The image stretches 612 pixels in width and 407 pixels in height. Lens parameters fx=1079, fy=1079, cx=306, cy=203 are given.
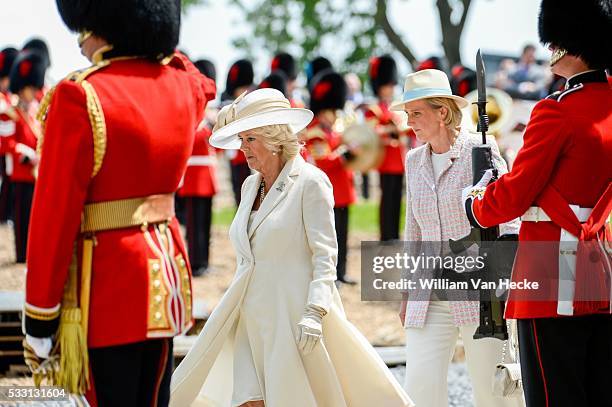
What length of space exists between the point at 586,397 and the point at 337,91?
680 cm

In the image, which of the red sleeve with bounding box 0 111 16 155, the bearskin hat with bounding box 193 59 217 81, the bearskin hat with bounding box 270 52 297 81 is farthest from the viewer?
the bearskin hat with bounding box 270 52 297 81

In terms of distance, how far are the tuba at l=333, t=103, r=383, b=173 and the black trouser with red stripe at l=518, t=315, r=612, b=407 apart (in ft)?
18.1

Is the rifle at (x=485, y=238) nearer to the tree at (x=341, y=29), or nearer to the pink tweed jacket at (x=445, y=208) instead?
the pink tweed jacket at (x=445, y=208)

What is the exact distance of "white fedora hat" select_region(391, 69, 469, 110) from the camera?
14.6ft

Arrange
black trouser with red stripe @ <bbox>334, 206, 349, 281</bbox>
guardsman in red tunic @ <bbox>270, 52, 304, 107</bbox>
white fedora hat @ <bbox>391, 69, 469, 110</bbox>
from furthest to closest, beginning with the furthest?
guardsman in red tunic @ <bbox>270, 52, 304, 107</bbox> < black trouser with red stripe @ <bbox>334, 206, 349, 281</bbox> < white fedora hat @ <bbox>391, 69, 469, 110</bbox>

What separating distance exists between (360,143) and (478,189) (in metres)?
5.39

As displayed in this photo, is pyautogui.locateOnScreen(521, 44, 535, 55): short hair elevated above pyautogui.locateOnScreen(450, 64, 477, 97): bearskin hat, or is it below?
above

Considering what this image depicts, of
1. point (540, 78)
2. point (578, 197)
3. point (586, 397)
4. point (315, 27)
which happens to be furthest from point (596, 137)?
point (315, 27)

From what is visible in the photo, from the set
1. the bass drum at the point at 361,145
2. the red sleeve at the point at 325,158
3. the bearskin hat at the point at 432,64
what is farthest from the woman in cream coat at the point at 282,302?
the bearskin hat at the point at 432,64

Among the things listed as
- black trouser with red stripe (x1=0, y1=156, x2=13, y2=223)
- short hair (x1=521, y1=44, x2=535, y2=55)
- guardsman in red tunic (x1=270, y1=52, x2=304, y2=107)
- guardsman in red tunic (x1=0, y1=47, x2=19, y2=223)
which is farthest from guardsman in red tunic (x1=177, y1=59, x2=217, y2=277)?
short hair (x1=521, y1=44, x2=535, y2=55)

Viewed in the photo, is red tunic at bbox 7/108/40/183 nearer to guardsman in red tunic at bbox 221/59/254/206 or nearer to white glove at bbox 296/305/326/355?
guardsman in red tunic at bbox 221/59/254/206

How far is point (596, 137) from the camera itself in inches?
138

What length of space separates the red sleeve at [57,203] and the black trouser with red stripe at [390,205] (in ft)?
24.1

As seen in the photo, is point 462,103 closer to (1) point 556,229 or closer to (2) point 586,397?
(1) point 556,229
